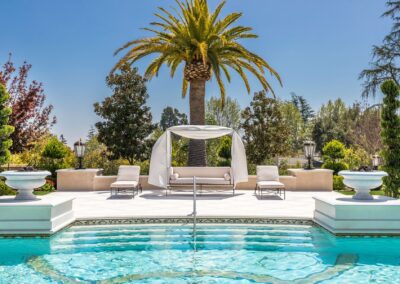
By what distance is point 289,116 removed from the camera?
47812mm

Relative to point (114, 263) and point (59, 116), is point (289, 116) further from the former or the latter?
point (114, 263)

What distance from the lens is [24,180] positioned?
7.78m

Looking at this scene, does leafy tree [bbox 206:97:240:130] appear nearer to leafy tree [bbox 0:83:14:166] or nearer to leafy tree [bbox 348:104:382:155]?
leafy tree [bbox 348:104:382:155]

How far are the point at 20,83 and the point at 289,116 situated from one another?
1303 inches

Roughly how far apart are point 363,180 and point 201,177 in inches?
267

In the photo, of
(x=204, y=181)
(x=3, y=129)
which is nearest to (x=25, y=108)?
(x=3, y=129)

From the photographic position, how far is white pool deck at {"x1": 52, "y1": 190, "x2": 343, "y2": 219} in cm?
923

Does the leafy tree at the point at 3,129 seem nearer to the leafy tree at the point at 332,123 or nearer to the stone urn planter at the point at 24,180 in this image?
the stone urn planter at the point at 24,180

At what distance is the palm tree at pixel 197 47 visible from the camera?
1603cm


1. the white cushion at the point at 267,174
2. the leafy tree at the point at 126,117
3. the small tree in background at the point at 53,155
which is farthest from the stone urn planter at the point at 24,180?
the leafy tree at the point at 126,117

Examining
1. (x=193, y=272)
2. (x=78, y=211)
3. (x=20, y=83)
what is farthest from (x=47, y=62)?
(x=193, y=272)

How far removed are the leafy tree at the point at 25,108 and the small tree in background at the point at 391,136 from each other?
570 inches

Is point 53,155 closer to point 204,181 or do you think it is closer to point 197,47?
point 204,181

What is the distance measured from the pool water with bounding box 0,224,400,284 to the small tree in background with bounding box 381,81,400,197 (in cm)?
328
